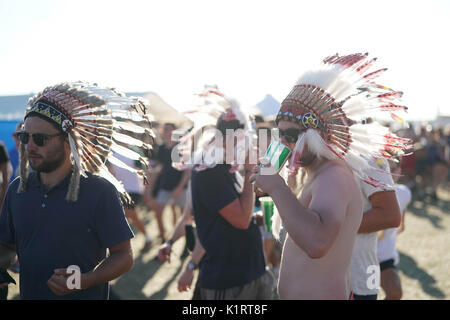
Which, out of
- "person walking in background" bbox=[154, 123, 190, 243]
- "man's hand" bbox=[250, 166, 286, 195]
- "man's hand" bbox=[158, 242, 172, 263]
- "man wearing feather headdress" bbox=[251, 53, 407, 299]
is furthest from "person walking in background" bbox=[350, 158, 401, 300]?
"person walking in background" bbox=[154, 123, 190, 243]

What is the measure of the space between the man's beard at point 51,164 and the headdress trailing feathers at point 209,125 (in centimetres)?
106

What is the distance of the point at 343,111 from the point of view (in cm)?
198

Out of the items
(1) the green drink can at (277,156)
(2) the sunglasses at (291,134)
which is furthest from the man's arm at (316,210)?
(2) the sunglasses at (291,134)

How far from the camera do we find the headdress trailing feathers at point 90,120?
7.45 feet

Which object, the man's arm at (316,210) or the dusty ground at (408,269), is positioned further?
the dusty ground at (408,269)

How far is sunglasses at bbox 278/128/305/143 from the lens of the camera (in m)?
1.92

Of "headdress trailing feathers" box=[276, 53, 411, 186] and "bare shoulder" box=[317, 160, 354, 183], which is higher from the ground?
"headdress trailing feathers" box=[276, 53, 411, 186]

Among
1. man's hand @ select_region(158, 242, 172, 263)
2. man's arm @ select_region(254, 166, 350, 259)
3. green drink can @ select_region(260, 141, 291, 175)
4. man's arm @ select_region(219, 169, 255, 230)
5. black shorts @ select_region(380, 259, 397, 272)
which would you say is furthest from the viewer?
black shorts @ select_region(380, 259, 397, 272)

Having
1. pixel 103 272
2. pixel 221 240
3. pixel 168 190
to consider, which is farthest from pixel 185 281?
pixel 168 190

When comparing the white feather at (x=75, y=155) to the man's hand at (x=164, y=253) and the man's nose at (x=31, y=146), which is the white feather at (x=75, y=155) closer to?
the man's nose at (x=31, y=146)

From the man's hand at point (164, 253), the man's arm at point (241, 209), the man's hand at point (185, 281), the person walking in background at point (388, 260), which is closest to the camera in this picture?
the man's arm at point (241, 209)

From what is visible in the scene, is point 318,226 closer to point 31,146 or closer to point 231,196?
point 231,196

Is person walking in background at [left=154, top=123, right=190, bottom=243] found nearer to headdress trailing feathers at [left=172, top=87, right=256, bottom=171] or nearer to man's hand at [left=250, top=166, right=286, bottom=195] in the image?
headdress trailing feathers at [left=172, top=87, right=256, bottom=171]
